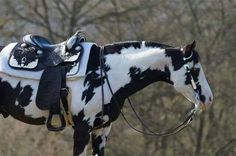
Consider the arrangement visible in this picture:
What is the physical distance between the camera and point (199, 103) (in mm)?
5066

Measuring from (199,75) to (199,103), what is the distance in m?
0.22

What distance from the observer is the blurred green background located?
13.0 meters

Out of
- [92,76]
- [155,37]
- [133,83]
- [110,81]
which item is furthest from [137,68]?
[155,37]

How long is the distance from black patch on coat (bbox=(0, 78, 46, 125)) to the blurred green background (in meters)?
7.55

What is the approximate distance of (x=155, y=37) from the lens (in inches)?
516

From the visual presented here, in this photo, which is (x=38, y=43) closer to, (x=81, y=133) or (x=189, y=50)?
(x=81, y=133)

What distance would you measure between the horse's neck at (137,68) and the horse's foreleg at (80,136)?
429 mm

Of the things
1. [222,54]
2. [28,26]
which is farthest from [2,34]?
[222,54]

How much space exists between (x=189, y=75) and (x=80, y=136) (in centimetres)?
99

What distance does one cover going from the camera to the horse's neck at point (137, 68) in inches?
201

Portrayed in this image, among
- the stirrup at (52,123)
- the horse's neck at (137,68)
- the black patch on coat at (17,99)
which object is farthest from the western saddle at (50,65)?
the horse's neck at (137,68)

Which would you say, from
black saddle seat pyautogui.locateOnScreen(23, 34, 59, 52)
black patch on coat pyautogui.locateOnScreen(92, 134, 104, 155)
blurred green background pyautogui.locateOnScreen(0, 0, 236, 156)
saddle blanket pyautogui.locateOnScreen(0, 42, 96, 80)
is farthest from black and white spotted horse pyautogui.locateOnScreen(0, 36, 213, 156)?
blurred green background pyautogui.locateOnScreen(0, 0, 236, 156)

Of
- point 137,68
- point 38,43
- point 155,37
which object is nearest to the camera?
point 137,68

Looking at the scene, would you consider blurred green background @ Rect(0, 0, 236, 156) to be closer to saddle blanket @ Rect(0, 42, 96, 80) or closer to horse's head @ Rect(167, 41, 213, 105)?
saddle blanket @ Rect(0, 42, 96, 80)
